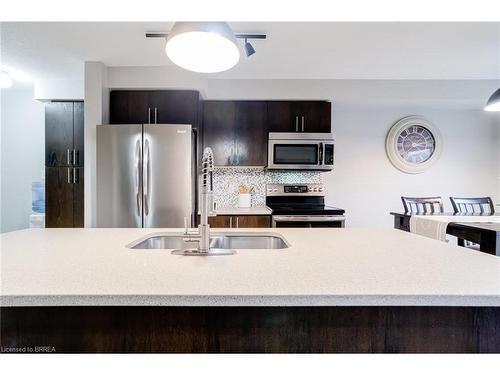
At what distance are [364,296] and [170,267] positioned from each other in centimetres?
59

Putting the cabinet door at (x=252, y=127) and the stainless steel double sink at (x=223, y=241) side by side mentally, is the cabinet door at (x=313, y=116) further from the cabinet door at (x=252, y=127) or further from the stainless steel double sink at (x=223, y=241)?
the stainless steel double sink at (x=223, y=241)

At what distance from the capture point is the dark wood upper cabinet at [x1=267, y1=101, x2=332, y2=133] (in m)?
3.59

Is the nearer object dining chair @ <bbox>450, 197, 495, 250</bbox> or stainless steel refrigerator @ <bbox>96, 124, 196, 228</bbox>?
stainless steel refrigerator @ <bbox>96, 124, 196, 228</bbox>

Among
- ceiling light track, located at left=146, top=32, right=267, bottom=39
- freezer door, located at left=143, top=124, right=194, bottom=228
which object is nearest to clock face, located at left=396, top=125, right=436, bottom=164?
ceiling light track, located at left=146, top=32, right=267, bottom=39

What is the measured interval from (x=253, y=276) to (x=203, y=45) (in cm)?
96

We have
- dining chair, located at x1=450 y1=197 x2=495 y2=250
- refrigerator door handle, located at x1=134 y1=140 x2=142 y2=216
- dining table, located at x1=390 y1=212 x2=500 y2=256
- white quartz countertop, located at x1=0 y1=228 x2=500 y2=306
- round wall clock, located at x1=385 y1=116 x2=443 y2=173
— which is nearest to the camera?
white quartz countertop, located at x1=0 y1=228 x2=500 y2=306

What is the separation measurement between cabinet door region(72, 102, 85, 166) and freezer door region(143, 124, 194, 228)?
3.73ft

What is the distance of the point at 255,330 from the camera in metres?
0.86

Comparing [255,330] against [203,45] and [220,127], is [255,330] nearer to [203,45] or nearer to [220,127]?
[203,45]

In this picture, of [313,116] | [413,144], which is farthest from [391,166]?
[313,116]

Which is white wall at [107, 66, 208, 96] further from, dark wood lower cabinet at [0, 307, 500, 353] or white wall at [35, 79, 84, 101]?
dark wood lower cabinet at [0, 307, 500, 353]

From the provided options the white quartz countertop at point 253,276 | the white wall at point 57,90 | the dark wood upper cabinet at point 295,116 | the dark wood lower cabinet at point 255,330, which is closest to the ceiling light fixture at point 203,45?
the white quartz countertop at point 253,276

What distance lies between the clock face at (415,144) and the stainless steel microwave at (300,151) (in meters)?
1.27
